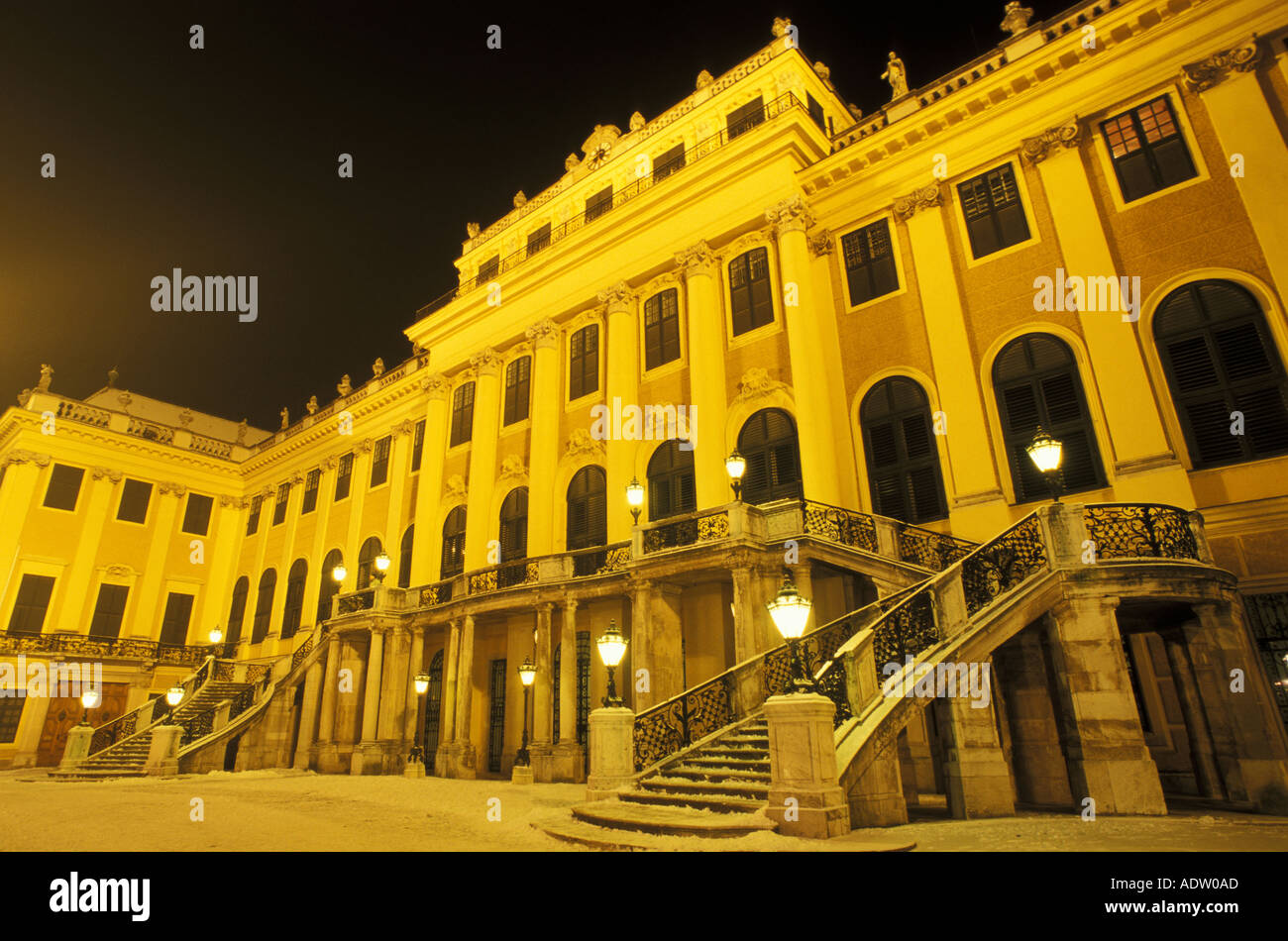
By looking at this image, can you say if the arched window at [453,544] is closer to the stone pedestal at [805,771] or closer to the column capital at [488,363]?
the column capital at [488,363]

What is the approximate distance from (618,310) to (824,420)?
7.93 m

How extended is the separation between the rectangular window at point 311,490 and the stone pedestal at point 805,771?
3056cm

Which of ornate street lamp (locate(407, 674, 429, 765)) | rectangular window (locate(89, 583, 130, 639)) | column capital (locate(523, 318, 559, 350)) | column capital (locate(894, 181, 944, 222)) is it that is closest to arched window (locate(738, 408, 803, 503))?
column capital (locate(894, 181, 944, 222))

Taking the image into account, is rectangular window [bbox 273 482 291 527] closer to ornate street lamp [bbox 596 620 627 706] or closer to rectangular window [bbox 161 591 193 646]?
rectangular window [bbox 161 591 193 646]

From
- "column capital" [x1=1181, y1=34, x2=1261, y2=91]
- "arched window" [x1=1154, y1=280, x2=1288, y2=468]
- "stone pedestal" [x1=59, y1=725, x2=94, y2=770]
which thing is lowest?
"stone pedestal" [x1=59, y1=725, x2=94, y2=770]

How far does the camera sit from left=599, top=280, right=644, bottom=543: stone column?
65.7ft

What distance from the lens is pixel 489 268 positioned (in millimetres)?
28422

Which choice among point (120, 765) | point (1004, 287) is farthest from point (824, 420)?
point (120, 765)

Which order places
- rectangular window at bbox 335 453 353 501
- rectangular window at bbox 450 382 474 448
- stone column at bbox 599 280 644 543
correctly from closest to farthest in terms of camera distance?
stone column at bbox 599 280 644 543 < rectangular window at bbox 450 382 474 448 < rectangular window at bbox 335 453 353 501

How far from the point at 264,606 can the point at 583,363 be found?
21.3 m

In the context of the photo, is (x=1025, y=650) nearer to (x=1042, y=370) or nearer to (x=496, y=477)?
(x=1042, y=370)

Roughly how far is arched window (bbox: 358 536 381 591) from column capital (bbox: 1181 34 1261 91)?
28652mm

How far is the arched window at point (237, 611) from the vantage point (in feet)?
113

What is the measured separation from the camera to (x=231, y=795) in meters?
14.1
